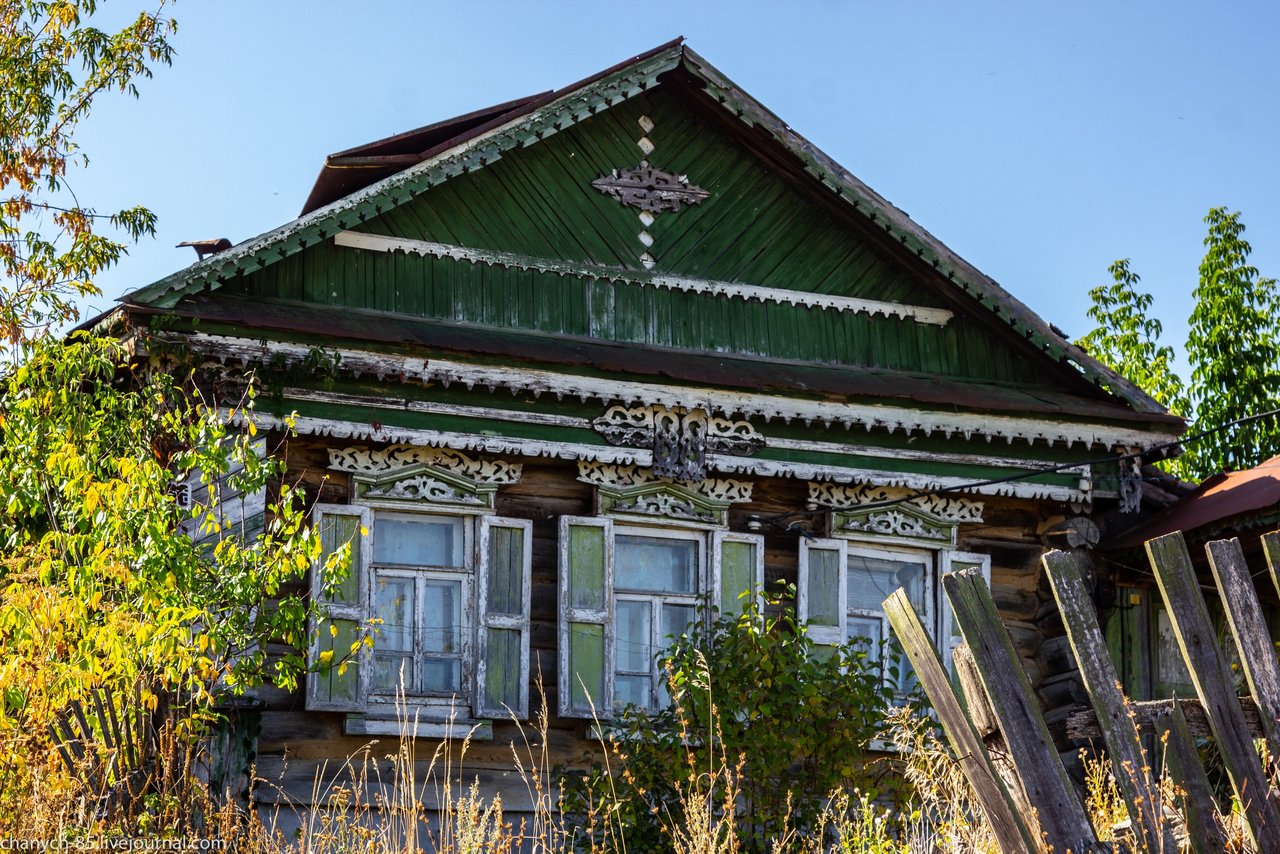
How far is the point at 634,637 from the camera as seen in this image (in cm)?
1103

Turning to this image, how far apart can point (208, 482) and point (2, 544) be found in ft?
4.51

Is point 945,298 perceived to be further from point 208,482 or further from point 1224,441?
point 1224,441

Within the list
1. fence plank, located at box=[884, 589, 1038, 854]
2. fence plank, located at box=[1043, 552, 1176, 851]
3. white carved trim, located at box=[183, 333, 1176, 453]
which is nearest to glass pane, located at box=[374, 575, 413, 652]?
white carved trim, located at box=[183, 333, 1176, 453]

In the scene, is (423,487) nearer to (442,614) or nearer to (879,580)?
(442,614)

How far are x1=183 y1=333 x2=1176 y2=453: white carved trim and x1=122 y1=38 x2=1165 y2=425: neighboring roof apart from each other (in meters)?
0.55

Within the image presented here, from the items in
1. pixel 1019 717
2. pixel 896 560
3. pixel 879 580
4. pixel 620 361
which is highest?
pixel 620 361

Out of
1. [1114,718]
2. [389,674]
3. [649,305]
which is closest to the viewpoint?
[1114,718]

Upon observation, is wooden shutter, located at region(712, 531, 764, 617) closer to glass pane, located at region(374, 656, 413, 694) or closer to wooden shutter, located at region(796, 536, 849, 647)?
wooden shutter, located at region(796, 536, 849, 647)

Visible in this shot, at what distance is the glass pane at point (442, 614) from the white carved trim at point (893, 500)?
268 centimetres

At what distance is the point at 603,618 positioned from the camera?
424 inches

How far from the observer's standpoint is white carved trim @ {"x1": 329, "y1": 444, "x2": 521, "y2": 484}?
34.4 feet

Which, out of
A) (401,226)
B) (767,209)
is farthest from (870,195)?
(401,226)

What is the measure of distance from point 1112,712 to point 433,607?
6.16 m

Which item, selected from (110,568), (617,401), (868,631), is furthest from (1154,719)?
(868,631)
